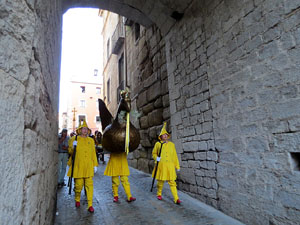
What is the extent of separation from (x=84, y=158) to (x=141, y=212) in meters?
1.38

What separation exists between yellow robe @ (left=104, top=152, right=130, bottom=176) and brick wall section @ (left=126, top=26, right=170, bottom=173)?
1930 millimetres

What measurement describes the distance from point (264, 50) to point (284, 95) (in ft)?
2.25

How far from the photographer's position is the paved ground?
10.1 feet

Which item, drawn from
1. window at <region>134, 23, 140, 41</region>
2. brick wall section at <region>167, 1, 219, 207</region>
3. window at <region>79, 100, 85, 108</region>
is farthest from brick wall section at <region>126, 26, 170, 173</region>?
window at <region>79, 100, 85, 108</region>

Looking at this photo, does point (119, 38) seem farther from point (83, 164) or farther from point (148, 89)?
point (83, 164)

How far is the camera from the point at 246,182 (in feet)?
9.99

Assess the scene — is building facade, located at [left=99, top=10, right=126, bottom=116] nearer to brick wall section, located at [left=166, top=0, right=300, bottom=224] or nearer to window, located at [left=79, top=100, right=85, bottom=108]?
brick wall section, located at [left=166, top=0, right=300, bottom=224]

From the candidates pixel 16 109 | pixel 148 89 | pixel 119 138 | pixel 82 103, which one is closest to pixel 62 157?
pixel 119 138

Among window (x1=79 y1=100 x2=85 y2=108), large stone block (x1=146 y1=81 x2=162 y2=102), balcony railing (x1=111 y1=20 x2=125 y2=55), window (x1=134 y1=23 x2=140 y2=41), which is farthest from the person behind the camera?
window (x1=79 y1=100 x2=85 y2=108)

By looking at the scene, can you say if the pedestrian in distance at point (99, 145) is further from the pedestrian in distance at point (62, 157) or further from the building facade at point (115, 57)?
the building facade at point (115, 57)

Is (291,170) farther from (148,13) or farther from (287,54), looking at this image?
(148,13)

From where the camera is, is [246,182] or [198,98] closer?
[246,182]

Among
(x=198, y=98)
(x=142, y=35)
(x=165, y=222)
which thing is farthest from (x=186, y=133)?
(x=142, y=35)

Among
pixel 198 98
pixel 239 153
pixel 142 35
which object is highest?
pixel 142 35
